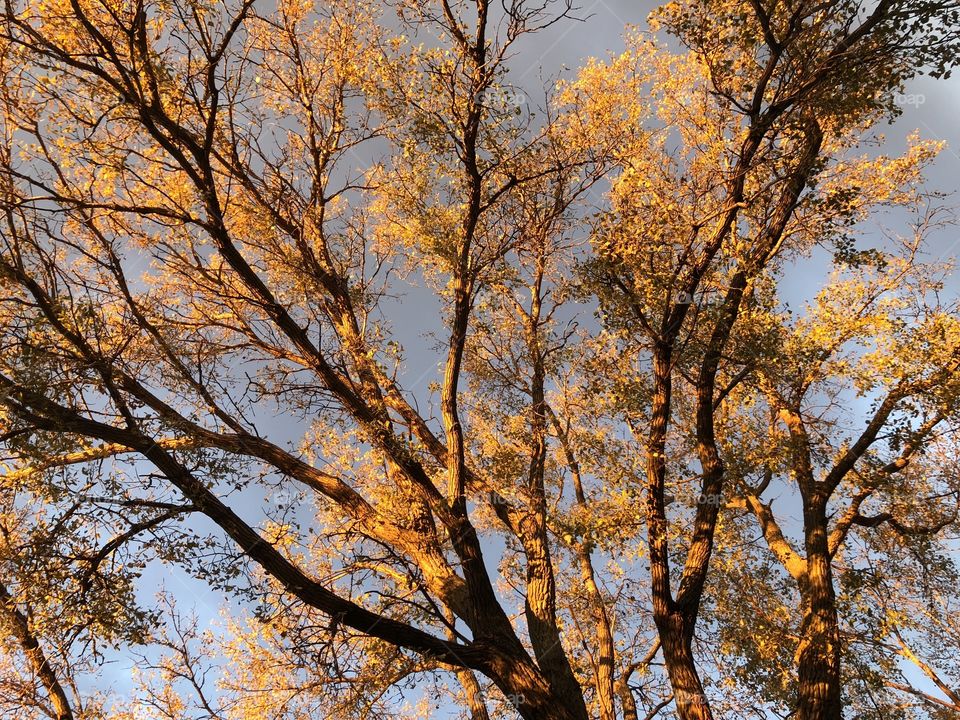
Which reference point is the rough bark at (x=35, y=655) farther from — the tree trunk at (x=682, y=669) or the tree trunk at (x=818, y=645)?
the tree trunk at (x=818, y=645)

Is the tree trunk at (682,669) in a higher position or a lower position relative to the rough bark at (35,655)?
higher

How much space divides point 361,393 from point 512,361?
12.0 feet

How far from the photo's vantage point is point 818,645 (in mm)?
7320

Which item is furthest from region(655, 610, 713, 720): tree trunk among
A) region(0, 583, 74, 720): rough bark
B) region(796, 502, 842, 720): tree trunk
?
region(0, 583, 74, 720): rough bark

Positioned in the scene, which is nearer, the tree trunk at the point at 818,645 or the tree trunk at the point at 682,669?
the tree trunk at the point at 682,669

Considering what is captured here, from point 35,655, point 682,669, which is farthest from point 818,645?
point 35,655

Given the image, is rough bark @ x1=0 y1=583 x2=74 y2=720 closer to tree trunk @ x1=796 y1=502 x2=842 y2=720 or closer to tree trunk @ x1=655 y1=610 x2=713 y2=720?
tree trunk @ x1=655 y1=610 x2=713 y2=720

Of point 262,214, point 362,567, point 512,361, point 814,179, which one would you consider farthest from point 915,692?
point 262,214

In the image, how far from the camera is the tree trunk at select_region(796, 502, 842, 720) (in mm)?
→ 7086

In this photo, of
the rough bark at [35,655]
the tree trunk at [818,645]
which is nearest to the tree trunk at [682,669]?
the tree trunk at [818,645]

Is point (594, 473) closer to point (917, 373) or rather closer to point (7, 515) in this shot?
point (917, 373)

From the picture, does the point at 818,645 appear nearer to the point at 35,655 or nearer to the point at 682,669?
the point at 682,669

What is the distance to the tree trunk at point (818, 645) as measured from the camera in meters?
7.09

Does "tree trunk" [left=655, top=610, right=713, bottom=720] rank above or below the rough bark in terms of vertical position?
above
